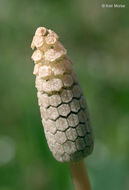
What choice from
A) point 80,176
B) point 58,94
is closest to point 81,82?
point 80,176

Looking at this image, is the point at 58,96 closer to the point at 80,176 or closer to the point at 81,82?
the point at 80,176

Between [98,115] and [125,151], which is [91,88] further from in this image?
[125,151]

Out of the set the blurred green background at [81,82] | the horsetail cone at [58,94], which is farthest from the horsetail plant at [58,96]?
the blurred green background at [81,82]

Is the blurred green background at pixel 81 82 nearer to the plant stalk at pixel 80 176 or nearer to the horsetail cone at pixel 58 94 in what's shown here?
the plant stalk at pixel 80 176

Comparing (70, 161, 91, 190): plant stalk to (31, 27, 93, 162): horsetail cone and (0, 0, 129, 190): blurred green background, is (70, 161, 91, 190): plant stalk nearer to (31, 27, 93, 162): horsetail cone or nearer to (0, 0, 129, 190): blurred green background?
(31, 27, 93, 162): horsetail cone

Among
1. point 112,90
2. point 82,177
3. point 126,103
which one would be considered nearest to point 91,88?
point 112,90

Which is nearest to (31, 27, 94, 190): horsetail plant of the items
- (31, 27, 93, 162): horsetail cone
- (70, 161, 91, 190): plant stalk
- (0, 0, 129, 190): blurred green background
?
(31, 27, 93, 162): horsetail cone

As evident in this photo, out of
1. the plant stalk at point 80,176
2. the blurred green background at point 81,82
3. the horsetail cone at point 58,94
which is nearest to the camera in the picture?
the horsetail cone at point 58,94

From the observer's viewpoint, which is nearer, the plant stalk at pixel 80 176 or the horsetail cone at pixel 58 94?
the horsetail cone at pixel 58 94
